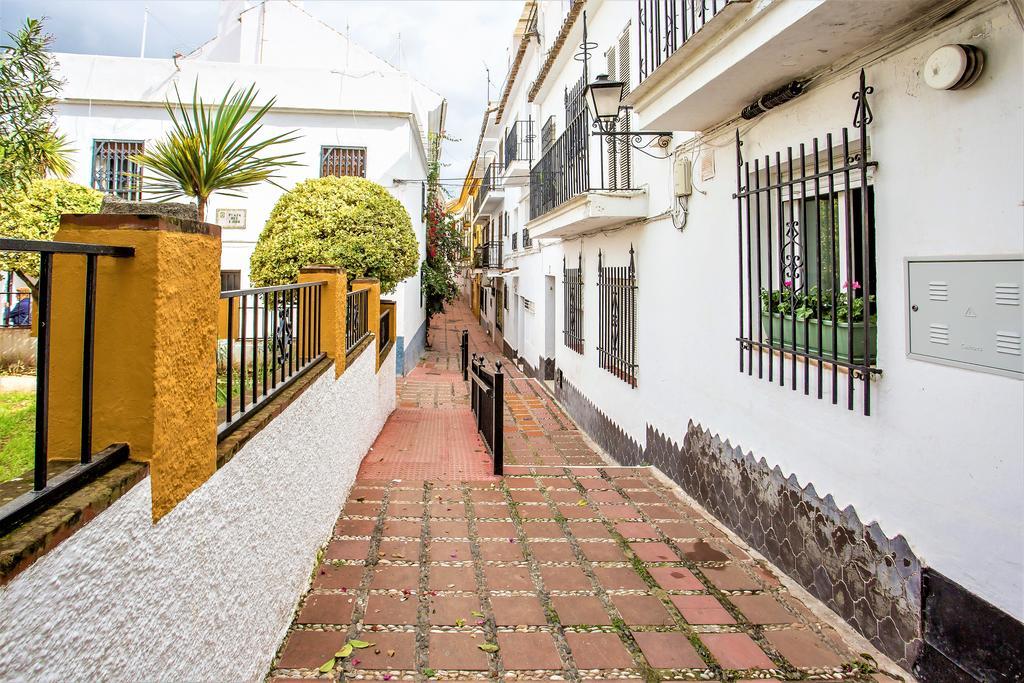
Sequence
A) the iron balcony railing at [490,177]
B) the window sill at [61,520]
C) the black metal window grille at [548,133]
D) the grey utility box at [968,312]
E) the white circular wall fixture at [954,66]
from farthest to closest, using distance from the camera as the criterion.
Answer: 1. the iron balcony railing at [490,177]
2. the black metal window grille at [548,133]
3. the white circular wall fixture at [954,66]
4. the grey utility box at [968,312]
5. the window sill at [61,520]

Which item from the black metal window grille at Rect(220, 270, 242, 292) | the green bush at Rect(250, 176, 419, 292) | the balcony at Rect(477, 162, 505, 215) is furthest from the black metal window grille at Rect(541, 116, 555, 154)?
the balcony at Rect(477, 162, 505, 215)

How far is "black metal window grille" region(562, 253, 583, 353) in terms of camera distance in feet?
32.9

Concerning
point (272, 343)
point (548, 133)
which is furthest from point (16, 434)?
point (548, 133)

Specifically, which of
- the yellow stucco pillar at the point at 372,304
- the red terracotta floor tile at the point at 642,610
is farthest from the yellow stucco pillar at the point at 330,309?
the red terracotta floor tile at the point at 642,610

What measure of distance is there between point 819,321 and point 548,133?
1040 centimetres

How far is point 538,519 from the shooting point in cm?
456

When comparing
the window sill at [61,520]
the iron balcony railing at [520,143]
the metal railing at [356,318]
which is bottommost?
the window sill at [61,520]

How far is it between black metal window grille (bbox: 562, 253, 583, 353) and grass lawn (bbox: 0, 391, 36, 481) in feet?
23.6

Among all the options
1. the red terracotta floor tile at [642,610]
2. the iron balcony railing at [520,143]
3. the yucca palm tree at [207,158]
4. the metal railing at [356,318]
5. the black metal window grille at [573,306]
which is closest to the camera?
the red terracotta floor tile at [642,610]

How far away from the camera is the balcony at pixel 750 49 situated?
115 inches

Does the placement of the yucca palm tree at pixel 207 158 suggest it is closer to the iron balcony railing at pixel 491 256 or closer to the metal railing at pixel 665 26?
the metal railing at pixel 665 26

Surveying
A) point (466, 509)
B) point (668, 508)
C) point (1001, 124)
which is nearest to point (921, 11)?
point (1001, 124)

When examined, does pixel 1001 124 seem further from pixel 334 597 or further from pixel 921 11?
pixel 334 597

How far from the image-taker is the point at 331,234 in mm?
8695
